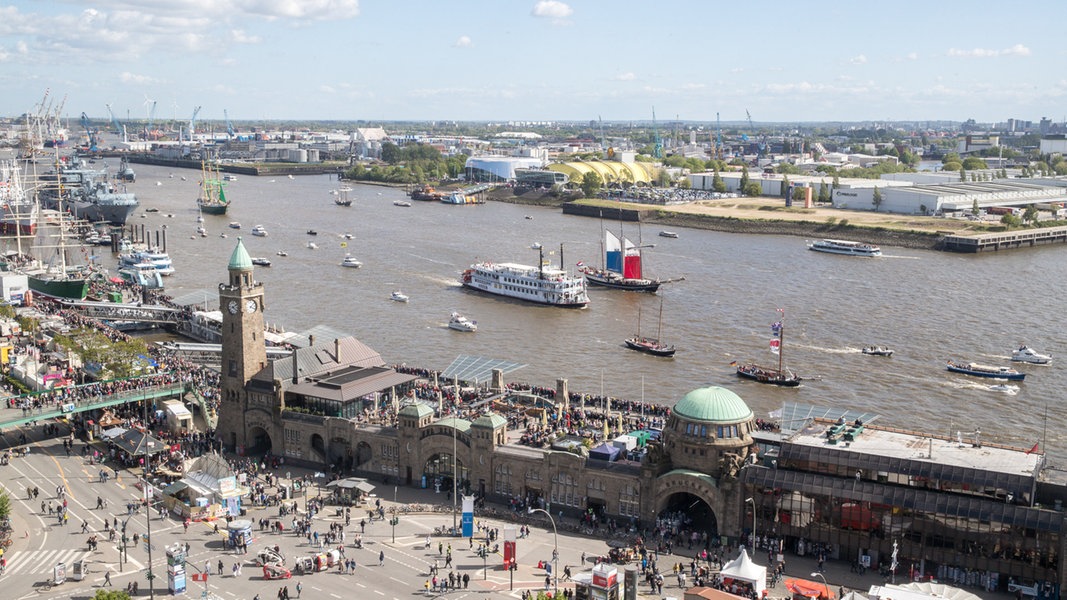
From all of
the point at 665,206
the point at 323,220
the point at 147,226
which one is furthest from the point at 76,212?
the point at 665,206

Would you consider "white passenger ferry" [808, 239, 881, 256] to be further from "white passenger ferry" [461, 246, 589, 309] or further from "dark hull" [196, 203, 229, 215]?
"dark hull" [196, 203, 229, 215]

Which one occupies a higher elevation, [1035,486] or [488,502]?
[1035,486]

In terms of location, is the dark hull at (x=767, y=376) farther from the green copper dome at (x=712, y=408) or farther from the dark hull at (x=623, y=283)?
the dark hull at (x=623, y=283)

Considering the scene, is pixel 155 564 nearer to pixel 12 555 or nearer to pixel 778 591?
pixel 12 555

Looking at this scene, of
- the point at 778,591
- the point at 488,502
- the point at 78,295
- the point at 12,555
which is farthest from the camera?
the point at 78,295

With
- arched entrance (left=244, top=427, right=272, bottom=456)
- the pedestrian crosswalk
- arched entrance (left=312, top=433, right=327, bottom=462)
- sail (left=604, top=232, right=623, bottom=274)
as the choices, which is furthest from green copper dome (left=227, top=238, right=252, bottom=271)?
sail (left=604, top=232, right=623, bottom=274)

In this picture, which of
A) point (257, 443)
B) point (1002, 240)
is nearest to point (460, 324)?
point (257, 443)

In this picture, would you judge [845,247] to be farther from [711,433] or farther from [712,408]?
[711,433]
